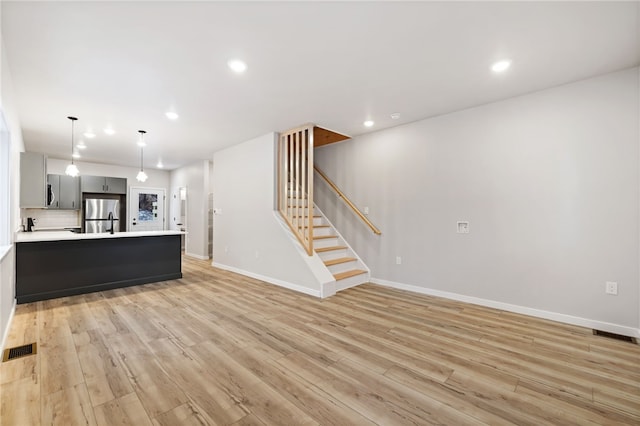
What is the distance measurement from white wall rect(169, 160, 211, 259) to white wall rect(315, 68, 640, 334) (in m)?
4.79

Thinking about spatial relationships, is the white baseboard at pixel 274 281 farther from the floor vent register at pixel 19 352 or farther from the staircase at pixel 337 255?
the floor vent register at pixel 19 352

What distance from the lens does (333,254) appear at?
5.15m

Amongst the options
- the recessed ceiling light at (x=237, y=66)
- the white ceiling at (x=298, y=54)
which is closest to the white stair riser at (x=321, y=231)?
the white ceiling at (x=298, y=54)

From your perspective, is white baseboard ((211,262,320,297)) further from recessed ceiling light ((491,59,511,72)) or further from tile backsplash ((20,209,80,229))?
tile backsplash ((20,209,80,229))

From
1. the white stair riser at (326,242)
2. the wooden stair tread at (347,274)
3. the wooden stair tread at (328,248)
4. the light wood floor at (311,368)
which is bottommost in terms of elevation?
the light wood floor at (311,368)

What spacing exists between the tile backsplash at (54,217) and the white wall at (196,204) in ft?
8.23

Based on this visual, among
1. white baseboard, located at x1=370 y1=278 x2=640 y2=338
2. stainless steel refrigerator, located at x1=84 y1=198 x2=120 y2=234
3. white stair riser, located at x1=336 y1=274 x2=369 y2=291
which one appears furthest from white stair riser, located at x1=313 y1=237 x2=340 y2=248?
stainless steel refrigerator, located at x1=84 y1=198 x2=120 y2=234

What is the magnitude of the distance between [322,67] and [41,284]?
16.0 ft

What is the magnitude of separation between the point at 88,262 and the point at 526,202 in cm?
631

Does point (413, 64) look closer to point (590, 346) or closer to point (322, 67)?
point (322, 67)

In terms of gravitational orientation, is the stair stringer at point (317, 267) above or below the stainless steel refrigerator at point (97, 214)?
below

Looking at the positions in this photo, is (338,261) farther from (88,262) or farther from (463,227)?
(88,262)

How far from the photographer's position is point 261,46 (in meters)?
2.45

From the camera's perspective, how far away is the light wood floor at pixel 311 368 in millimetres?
1738
